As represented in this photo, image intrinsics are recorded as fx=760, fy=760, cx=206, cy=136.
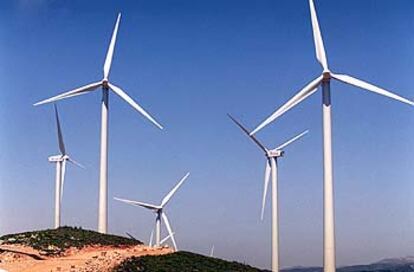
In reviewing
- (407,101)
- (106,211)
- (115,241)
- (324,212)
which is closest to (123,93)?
(106,211)

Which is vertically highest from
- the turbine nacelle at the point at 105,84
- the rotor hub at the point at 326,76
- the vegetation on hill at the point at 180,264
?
the turbine nacelle at the point at 105,84

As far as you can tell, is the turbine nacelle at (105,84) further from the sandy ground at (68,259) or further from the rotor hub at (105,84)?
the sandy ground at (68,259)

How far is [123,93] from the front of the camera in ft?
311

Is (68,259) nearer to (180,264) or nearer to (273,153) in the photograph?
(180,264)

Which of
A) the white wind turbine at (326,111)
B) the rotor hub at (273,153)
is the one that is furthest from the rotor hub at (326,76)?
the rotor hub at (273,153)

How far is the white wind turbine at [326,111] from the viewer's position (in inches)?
2835

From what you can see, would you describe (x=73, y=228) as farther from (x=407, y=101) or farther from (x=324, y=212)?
(x=407, y=101)

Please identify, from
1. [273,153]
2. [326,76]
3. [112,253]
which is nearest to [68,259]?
[112,253]

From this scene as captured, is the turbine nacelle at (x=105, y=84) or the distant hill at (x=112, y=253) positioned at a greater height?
Answer: the turbine nacelle at (x=105, y=84)

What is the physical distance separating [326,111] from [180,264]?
2065 centimetres

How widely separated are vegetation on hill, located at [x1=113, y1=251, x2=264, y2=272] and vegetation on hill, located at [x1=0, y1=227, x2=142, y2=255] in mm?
8878

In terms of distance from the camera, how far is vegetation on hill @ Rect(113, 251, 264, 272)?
66.0 meters

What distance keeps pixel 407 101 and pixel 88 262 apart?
31.3m

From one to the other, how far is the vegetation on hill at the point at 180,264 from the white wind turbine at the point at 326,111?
32.8 feet
